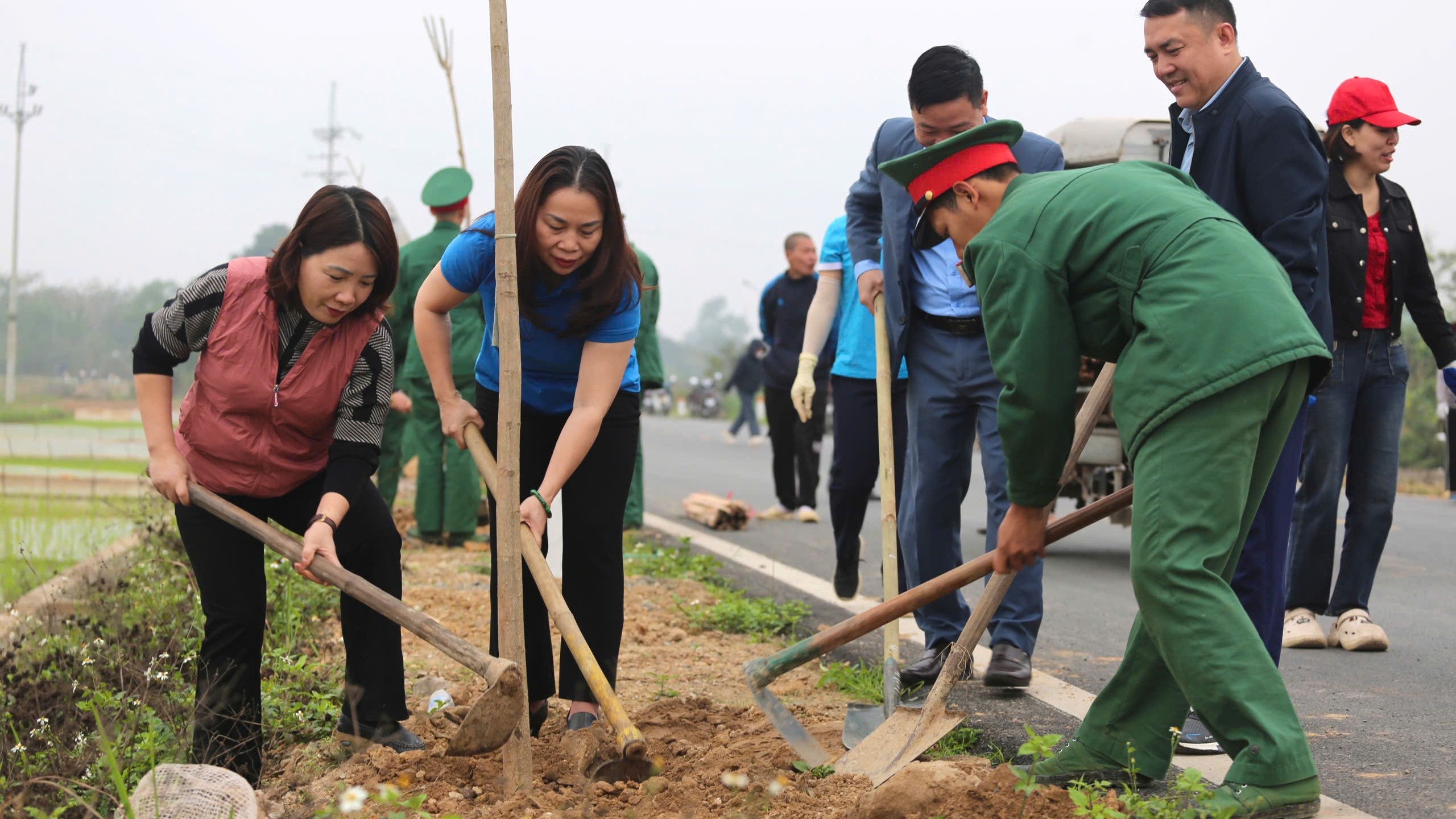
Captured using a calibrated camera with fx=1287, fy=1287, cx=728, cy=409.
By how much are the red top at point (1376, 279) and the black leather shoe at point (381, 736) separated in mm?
3740

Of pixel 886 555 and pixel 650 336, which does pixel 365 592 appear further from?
pixel 650 336

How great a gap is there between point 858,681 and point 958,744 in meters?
0.75

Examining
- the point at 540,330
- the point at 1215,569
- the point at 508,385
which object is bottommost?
the point at 1215,569

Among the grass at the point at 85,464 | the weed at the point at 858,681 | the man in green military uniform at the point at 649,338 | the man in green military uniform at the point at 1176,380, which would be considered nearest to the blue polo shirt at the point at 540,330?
the man in green military uniform at the point at 1176,380

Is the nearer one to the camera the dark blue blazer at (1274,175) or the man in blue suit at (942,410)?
the dark blue blazer at (1274,175)

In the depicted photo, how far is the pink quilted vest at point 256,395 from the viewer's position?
336cm

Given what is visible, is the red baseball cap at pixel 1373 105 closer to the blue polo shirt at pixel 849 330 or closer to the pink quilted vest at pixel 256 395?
the blue polo shirt at pixel 849 330

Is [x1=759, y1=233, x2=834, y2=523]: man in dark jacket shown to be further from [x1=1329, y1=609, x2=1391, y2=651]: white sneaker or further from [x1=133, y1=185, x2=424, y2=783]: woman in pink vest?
[x1=133, y1=185, x2=424, y2=783]: woman in pink vest

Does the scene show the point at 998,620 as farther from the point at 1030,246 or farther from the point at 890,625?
the point at 1030,246

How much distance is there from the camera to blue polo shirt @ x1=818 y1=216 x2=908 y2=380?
492 centimetres

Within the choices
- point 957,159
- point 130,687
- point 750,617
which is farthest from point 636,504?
point 957,159

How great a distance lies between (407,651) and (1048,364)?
9.96 ft

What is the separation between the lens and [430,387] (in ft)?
24.9

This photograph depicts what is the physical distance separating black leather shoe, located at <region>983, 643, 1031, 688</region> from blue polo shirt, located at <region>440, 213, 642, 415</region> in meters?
1.46
